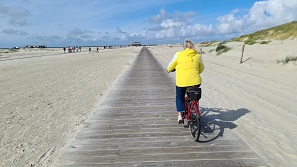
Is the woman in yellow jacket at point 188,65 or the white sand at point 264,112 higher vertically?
the woman in yellow jacket at point 188,65

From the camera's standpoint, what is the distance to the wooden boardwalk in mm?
4230

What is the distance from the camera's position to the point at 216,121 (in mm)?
6613

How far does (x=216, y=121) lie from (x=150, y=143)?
240 cm

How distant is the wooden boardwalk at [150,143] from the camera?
167 inches

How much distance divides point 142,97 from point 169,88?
2.16 m

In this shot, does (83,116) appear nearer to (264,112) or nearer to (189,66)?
(189,66)

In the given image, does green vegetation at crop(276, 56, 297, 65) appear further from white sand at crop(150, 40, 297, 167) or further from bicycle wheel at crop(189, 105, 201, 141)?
bicycle wheel at crop(189, 105, 201, 141)

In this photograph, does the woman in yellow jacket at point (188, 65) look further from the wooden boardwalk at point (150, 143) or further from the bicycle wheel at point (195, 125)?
the wooden boardwalk at point (150, 143)

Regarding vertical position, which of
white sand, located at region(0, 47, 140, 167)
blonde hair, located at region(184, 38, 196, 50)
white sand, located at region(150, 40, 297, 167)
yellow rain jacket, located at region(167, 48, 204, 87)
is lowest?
white sand, located at region(0, 47, 140, 167)

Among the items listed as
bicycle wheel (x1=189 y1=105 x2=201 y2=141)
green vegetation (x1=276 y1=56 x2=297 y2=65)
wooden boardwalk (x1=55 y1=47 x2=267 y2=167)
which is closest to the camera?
wooden boardwalk (x1=55 y1=47 x2=267 y2=167)

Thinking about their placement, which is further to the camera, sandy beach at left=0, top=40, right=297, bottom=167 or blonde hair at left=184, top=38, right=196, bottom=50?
blonde hair at left=184, top=38, right=196, bottom=50

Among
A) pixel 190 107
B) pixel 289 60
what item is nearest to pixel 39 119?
pixel 190 107

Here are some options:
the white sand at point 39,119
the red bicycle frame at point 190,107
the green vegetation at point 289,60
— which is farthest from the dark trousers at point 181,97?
the green vegetation at point 289,60

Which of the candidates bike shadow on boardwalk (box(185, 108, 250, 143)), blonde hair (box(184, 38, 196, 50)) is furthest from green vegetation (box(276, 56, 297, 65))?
blonde hair (box(184, 38, 196, 50))
